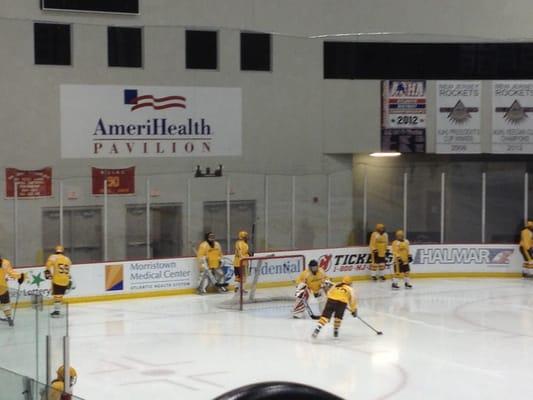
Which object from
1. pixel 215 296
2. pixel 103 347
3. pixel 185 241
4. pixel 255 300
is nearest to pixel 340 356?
pixel 103 347

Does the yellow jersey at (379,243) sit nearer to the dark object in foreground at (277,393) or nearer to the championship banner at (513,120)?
the championship banner at (513,120)

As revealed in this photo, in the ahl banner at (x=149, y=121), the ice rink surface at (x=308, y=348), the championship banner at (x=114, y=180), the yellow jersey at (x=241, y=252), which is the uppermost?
the ahl banner at (x=149, y=121)

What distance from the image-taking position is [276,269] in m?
21.3

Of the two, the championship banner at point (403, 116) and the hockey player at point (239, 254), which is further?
the championship banner at point (403, 116)

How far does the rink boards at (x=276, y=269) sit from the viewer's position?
19469 mm

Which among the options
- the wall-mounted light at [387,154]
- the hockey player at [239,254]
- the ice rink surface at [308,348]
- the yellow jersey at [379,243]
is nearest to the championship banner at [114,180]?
the hockey player at [239,254]

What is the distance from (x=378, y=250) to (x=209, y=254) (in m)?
4.46

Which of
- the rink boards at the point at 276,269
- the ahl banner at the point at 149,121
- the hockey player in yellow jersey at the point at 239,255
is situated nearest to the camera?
the rink boards at the point at 276,269

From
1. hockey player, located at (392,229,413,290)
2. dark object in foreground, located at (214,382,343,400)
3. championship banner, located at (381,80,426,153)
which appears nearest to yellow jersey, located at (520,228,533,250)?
hockey player, located at (392,229,413,290)

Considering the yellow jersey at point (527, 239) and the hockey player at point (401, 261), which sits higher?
the yellow jersey at point (527, 239)

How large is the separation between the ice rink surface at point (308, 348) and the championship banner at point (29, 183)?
324cm

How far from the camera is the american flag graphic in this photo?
76.8 feet

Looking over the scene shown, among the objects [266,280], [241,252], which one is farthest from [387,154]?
[241,252]

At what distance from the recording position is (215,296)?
20.6 metres
